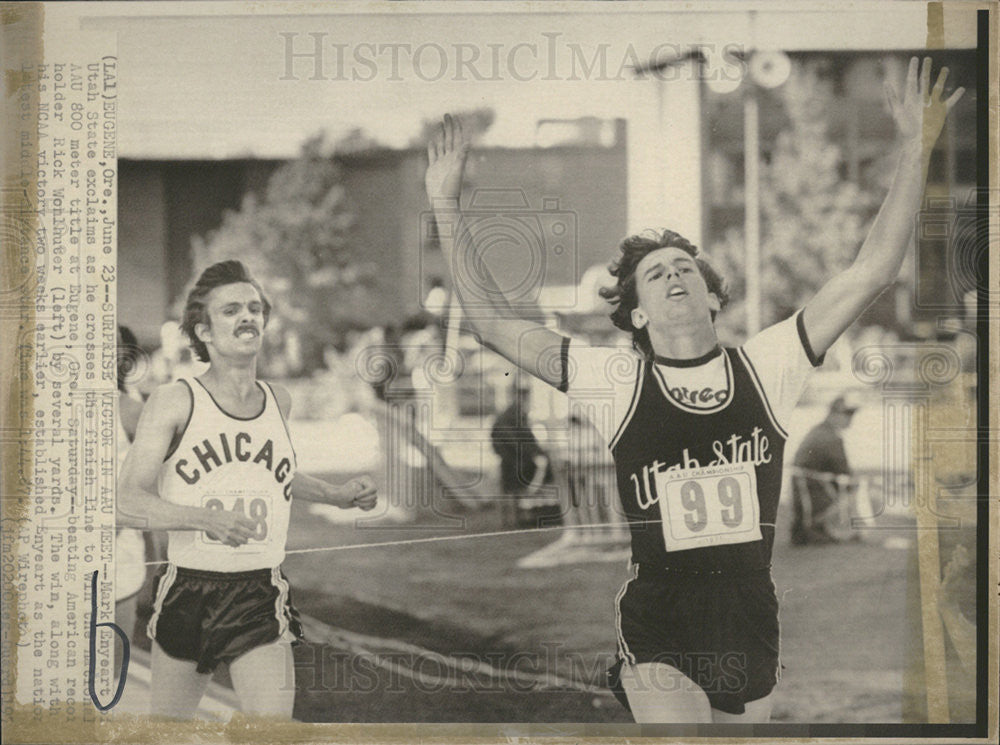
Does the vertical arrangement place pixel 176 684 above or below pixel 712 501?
below

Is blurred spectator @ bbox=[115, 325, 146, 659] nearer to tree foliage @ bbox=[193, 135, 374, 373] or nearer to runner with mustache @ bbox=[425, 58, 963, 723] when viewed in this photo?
tree foliage @ bbox=[193, 135, 374, 373]

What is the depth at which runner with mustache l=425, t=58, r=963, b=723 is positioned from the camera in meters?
2.06

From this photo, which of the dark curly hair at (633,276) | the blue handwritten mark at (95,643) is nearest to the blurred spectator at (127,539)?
the blue handwritten mark at (95,643)

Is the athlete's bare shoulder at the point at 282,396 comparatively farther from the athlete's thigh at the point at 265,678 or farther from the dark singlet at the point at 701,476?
the dark singlet at the point at 701,476

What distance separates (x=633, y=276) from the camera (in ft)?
6.82

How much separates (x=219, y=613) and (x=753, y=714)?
1304 millimetres

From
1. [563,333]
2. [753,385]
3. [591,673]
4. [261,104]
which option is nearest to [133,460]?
[261,104]

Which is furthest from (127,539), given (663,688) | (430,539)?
(663,688)

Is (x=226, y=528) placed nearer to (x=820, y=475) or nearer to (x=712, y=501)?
(x=712, y=501)

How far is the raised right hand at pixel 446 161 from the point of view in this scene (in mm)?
2078

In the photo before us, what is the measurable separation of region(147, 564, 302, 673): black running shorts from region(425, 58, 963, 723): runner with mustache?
79cm

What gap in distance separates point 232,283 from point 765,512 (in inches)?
54.8

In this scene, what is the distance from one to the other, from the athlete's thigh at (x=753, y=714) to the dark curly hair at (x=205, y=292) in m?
1.45

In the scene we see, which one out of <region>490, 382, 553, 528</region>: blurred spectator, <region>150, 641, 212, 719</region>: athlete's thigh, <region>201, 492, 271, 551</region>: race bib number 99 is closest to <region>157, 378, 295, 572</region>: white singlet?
<region>201, 492, 271, 551</region>: race bib number 99
